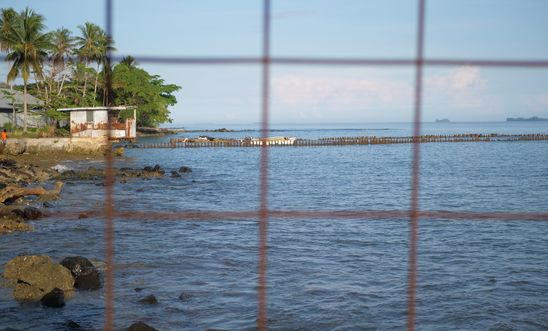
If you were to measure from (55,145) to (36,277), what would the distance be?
32256 millimetres

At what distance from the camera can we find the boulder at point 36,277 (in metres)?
9.69

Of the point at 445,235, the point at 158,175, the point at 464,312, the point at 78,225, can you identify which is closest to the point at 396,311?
the point at 464,312

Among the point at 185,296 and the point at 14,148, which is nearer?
the point at 185,296

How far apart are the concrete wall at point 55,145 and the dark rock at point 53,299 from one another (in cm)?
2723

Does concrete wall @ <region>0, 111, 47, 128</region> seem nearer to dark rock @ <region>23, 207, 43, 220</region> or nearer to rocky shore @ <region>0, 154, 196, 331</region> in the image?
rocky shore @ <region>0, 154, 196, 331</region>

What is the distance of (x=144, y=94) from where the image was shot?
7200 cm

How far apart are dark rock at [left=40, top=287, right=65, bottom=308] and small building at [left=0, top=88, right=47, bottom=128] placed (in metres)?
37.1

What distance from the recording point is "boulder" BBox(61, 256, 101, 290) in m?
10.5

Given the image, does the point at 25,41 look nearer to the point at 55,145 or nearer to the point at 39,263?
the point at 55,145

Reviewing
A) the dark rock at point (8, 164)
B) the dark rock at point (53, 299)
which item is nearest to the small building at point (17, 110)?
the dark rock at point (8, 164)

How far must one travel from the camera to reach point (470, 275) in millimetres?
13789

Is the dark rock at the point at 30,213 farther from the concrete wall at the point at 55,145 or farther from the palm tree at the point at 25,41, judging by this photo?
the palm tree at the point at 25,41

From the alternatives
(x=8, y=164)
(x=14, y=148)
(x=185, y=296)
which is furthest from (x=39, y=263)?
(x=14, y=148)

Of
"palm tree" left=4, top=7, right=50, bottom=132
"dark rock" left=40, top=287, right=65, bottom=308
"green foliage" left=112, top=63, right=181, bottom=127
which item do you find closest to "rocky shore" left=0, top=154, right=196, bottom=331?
"dark rock" left=40, top=287, right=65, bottom=308
